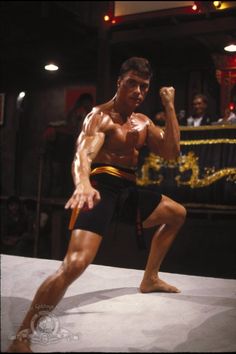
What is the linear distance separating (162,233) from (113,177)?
693mm

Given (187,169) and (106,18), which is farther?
(106,18)

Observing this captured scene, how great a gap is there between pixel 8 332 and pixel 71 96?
7841mm

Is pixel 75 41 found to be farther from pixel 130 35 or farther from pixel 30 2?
pixel 30 2

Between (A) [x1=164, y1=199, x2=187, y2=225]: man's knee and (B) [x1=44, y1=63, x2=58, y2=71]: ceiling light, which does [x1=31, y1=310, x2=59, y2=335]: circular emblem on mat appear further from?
(B) [x1=44, y1=63, x2=58, y2=71]: ceiling light

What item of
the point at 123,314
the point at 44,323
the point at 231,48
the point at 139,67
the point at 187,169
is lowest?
the point at 123,314

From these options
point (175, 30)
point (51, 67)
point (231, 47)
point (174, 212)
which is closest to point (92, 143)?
point (174, 212)

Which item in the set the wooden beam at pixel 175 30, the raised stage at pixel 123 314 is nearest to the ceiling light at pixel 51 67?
the wooden beam at pixel 175 30

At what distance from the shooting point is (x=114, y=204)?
2.66m

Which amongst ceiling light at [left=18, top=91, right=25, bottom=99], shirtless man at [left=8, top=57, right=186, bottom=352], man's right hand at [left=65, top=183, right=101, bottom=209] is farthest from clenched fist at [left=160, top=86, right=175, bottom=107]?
ceiling light at [left=18, top=91, right=25, bottom=99]

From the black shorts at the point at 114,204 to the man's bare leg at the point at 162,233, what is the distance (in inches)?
3.1

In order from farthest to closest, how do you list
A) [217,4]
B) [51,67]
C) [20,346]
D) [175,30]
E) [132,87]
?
[51,67] → [175,30] → [217,4] → [132,87] → [20,346]

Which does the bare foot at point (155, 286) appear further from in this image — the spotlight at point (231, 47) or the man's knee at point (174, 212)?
the spotlight at point (231, 47)

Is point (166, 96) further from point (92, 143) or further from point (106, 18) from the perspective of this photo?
point (106, 18)

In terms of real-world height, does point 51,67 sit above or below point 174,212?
above
